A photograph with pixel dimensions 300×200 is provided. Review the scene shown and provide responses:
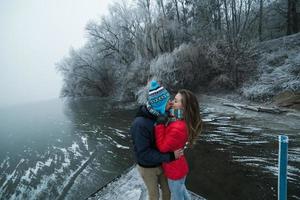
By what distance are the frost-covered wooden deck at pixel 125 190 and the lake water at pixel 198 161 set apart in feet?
3.91

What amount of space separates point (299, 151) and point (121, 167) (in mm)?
5302

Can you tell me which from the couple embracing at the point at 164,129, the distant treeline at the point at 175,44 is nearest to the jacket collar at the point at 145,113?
the couple embracing at the point at 164,129

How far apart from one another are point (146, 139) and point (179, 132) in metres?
0.31

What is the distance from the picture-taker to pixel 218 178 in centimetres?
437

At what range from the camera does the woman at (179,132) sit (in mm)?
1670

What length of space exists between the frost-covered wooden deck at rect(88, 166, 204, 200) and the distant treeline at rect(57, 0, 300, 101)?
12576 mm

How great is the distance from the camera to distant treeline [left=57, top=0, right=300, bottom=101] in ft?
50.0

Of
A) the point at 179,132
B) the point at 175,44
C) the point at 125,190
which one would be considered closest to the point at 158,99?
the point at 179,132

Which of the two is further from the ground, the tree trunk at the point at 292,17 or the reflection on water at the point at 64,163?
the tree trunk at the point at 292,17

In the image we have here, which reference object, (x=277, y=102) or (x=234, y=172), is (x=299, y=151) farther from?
(x=277, y=102)

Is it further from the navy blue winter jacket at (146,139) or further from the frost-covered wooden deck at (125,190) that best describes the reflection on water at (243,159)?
the navy blue winter jacket at (146,139)

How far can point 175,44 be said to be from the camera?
20.7 m

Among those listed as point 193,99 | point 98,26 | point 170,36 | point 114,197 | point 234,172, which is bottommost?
point 234,172

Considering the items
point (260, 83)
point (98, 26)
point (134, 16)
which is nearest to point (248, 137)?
point (260, 83)
